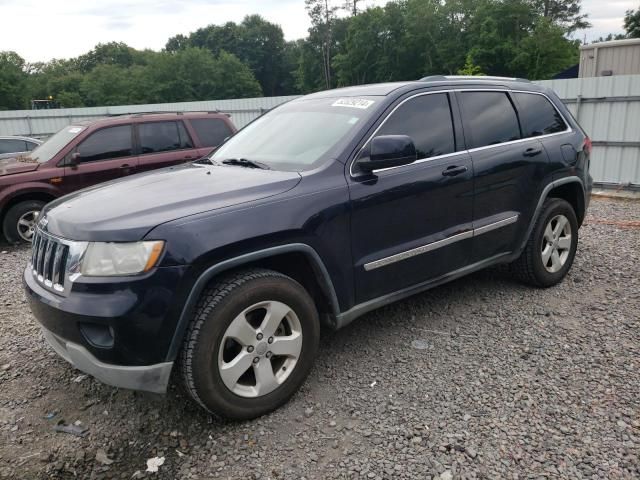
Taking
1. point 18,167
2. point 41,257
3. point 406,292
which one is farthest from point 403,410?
point 18,167

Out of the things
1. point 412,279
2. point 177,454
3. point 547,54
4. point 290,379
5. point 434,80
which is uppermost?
point 547,54

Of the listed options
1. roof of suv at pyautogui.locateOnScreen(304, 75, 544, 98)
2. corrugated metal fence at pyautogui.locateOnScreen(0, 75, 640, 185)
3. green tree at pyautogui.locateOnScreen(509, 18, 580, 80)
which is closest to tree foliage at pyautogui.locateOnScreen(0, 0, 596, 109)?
green tree at pyautogui.locateOnScreen(509, 18, 580, 80)

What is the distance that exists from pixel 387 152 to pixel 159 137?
18.3 ft

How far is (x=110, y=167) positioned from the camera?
7.39 m

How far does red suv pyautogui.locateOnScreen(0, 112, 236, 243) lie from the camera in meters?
7.12

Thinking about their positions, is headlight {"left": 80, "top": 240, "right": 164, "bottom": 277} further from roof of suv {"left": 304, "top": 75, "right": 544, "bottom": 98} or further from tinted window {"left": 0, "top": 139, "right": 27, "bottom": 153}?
tinted window {"left": 0, "top": 139, "right": 27, "bottom": 153}

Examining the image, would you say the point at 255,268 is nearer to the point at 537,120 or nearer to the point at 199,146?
the point at 537,120

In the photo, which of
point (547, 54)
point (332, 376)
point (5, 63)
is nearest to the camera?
point (332, 376)

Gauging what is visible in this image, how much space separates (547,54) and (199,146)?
40940mm

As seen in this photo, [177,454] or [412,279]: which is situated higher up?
[412,279]

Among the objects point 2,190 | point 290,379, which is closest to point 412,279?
point 290,379

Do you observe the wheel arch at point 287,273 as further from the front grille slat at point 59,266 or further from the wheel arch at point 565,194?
the wheel arch at point 565,194

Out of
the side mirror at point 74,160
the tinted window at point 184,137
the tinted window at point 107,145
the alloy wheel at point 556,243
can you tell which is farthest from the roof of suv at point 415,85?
the side mirror at point 74,160

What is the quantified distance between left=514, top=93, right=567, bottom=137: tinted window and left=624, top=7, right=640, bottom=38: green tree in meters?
53.4
